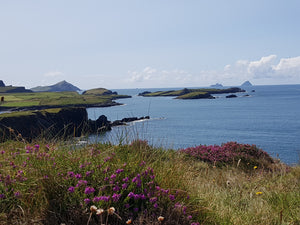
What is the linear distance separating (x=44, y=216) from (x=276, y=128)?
2928 inches

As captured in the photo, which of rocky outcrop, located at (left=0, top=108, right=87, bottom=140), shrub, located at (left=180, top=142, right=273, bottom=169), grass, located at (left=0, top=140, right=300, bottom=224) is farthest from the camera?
rocky outcrop, located at (left=0, top=108, right=87, bottom=140)

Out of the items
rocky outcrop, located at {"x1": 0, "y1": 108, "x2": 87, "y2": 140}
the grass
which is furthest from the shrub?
rocky outcrop, located at {"x1": 0, "y1": 108, "x2": 87, "y2": 140}

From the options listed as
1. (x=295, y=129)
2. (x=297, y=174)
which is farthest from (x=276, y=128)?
(x=297, y=174)

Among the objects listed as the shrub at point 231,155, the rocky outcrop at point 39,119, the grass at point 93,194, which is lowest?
the rocky outcrop at point 39,119

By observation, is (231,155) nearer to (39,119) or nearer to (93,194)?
(93,194)

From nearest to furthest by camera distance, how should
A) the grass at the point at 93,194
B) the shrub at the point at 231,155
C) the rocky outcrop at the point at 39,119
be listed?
the grass at the point at 93,194 < the shrub at the point at 231,155 < the rocky outcrop at the point at 39,119

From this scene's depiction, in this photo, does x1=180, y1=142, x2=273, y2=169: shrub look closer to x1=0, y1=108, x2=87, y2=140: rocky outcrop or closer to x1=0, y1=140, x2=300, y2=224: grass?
x1=0, y1=140, x2=300, y2=224: grass

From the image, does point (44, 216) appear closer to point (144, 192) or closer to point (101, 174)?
point (101, 174)

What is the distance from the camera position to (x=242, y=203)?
6.32m

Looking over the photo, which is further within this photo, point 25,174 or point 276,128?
point 276,128

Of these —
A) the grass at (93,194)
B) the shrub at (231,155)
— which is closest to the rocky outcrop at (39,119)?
the shrub at (231,155)

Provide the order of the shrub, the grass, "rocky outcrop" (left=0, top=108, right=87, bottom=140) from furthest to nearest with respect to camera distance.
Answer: "rocky outcrop" (left=0, top=108, right=87, bottom=140)
the shrub
the grass

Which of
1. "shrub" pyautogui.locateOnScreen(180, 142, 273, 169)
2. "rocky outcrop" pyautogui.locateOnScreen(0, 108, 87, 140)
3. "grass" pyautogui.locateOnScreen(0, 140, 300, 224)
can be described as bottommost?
"rocky outcrop" pyautogui.locateOnScreen(0, 108, 87, 140)

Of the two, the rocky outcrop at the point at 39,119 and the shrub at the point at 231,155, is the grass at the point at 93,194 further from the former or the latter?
the rocky outcrop at the point at 39,119
